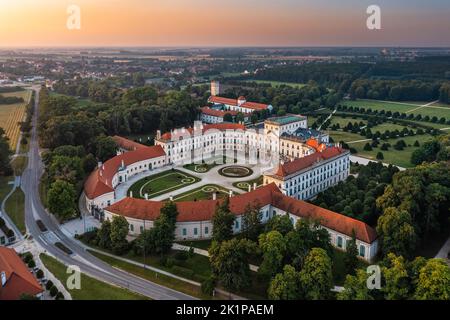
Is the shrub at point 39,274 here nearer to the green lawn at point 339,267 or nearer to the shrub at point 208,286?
the shrub at point 208,286

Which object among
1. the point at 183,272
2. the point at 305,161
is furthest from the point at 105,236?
the point at 305,161

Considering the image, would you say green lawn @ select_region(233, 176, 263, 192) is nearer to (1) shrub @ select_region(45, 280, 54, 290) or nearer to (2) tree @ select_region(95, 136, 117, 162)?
(2) tree @ select_region(95, 136, 117, 162)

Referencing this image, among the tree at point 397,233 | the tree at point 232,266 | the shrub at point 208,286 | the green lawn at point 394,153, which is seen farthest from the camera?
the green lawn at point 394,153

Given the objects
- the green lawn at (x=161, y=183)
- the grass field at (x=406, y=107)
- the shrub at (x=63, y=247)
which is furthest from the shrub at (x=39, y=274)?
the grass field at (x=406, y=107)

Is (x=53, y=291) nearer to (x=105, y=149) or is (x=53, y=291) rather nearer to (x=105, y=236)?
(x=105, y=236)

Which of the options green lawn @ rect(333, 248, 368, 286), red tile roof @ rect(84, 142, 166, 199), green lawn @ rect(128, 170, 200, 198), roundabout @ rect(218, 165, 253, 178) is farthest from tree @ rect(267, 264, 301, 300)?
roundabout @ rect(218, 165, 253, 178)

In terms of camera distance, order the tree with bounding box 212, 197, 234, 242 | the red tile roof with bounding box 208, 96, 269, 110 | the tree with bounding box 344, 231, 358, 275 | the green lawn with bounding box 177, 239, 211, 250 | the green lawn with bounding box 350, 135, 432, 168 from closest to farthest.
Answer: the tree with bounding box 344, 231, 358, 275 < the tree with bounding box 212, 197, 234, 242 < the green lawn with bounding box 177, 239, 211, 250 < the green lawn with bounding box 350, 135, 432, 168 < the red tile roof with bounding box 208, 96, 269, 110
